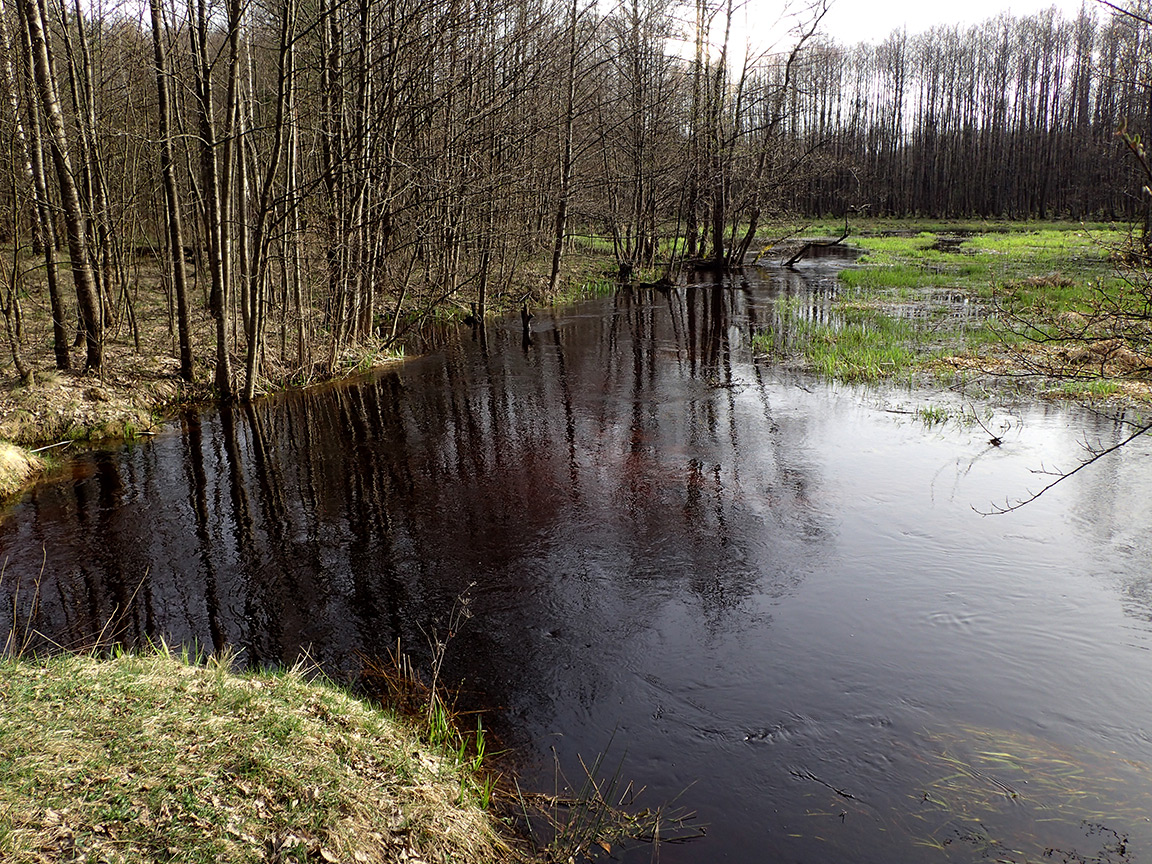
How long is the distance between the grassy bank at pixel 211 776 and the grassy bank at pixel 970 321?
449cm

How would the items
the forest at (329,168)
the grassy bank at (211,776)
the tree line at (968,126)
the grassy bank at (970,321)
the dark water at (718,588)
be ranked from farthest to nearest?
the tree line at (968,126)
the forest at (329,168)
the grassy bank at (970,321)
the dark water at (718,588)
the grassy bank at (211,776)

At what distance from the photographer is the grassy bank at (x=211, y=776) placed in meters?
3.22

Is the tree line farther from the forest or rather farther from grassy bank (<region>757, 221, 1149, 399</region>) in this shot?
grassy bank (<region>757, 221, 1149, 399</region>)

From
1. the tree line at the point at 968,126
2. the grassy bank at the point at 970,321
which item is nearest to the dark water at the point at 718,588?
the grassy bank at the point at 970,321

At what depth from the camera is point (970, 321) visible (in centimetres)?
1791

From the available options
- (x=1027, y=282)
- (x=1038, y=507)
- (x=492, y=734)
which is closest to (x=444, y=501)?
(x=492, y=734)

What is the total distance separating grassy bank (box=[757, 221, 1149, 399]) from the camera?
989cm

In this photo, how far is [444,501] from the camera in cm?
916

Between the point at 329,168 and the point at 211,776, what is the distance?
35.4ft

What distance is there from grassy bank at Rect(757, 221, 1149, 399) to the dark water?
5.29 feet

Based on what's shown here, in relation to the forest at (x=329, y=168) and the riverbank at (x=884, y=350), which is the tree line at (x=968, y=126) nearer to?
the forest at (x=329, y=168)

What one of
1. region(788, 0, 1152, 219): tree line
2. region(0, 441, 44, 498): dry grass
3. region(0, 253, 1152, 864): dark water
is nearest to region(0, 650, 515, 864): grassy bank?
region(0, 253, 1152, 864): dark water

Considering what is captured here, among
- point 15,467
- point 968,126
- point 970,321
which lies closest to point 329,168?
point 15,467

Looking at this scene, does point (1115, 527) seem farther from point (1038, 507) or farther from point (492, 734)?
point (492, 734)
